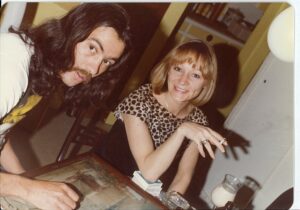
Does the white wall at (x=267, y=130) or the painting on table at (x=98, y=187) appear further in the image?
the white wall at (x=267, y=130)

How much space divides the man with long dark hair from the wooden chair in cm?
11

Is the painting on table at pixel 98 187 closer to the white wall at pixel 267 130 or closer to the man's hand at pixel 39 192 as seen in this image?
the man's hand at pixel 39 192

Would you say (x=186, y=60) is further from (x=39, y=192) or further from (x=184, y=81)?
(x=39, y=192)

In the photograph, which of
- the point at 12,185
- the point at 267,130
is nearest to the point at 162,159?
the point at 12,185

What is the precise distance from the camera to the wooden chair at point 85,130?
0.94m

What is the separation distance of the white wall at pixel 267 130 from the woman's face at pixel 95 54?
744 mm

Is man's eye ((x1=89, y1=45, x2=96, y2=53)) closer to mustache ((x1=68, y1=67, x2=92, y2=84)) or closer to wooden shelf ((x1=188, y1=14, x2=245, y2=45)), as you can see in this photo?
mustache ((x1=68, y1=67, x2=92, y2=84))

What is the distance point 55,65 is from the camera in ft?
2.36

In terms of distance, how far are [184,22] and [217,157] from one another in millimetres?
672

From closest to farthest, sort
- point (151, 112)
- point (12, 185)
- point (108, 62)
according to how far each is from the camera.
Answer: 1. point (12, 185)
2. point (108, 62)
3. point (151, 112)

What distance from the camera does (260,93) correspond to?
134 centimetres

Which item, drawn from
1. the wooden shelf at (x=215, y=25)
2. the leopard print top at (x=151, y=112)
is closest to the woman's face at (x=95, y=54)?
the leopard print top at (x=151, y=112)

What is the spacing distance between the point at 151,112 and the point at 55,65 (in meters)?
0.32

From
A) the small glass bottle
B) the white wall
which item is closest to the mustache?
the small glass bottle
